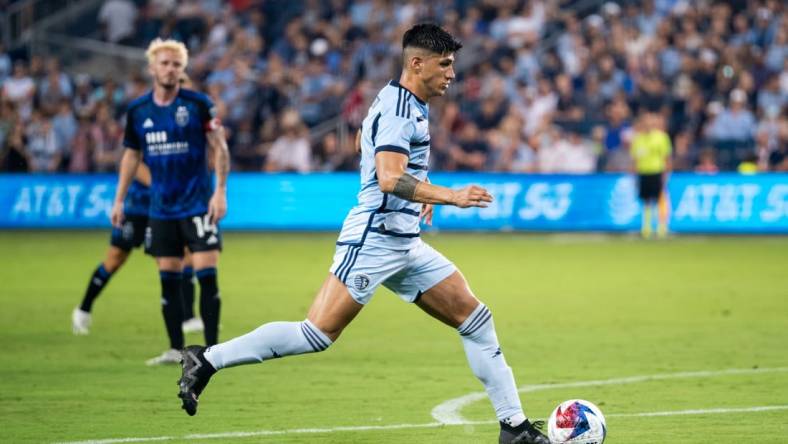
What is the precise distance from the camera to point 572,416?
7215 mm

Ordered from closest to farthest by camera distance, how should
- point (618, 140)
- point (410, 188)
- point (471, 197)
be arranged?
1. point (471, 197)
2. point (410, 188)
3. point (618, 140)

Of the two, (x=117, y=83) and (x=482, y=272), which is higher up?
(x=117, y=83)

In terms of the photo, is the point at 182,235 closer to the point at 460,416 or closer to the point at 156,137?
the point at 156,137

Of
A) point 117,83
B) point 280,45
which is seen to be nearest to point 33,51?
point 117,83

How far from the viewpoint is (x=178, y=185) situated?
34.4 feet

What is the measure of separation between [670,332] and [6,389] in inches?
231

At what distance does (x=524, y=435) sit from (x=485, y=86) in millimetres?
20946

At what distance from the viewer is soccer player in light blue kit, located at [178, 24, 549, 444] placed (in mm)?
7141

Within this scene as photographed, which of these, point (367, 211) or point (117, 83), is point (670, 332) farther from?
point (117, 83)

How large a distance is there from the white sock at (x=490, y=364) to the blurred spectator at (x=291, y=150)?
18.9 m

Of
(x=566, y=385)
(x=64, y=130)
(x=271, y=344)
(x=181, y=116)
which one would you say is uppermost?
(x=181, y=116)

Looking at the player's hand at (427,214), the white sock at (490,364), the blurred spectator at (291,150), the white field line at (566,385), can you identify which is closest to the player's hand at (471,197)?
the white sock at (490,364)

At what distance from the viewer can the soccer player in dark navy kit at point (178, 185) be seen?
34.3 feet

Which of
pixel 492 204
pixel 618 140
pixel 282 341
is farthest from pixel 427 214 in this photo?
pixel 618 140
